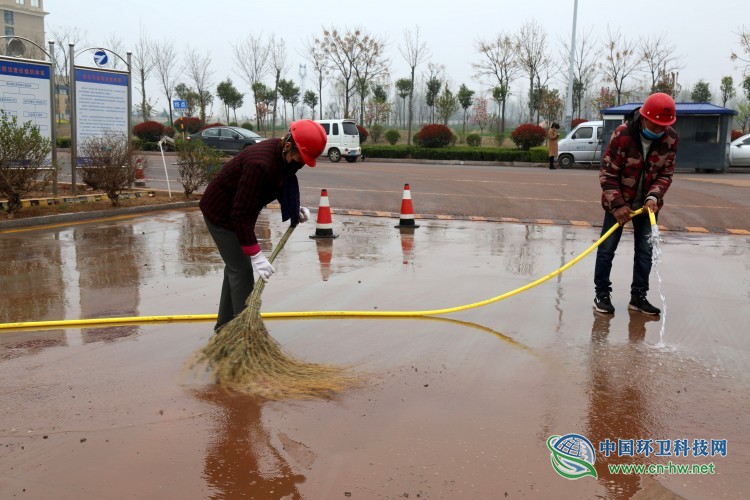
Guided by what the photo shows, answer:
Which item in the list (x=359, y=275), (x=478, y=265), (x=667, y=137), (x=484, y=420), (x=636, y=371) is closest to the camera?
(x=484, y=420)

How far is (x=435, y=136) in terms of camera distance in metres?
32.2

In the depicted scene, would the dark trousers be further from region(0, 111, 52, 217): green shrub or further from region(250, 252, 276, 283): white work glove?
region(0, 111, 52, 217): green shrub

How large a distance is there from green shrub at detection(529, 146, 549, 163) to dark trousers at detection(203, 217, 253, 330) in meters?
24.0

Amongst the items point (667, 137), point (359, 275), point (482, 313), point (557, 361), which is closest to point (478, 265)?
point (359, 275)

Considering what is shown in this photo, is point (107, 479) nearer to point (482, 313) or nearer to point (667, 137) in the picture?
point (482, 313)

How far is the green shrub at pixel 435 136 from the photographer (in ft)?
106

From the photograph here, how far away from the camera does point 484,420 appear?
3547 millimetres

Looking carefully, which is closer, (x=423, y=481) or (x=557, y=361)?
(x=423, y=481)

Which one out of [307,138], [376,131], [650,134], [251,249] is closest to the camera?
[307,138]

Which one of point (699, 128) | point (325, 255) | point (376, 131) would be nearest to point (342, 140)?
point (376, 131)

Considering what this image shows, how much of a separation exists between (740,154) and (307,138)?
23.9 m

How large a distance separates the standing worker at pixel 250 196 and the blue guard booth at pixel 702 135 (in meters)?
20.3

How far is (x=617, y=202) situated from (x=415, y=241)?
3929 millimetres

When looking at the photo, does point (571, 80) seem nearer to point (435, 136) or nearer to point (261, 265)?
point (435, 136)
